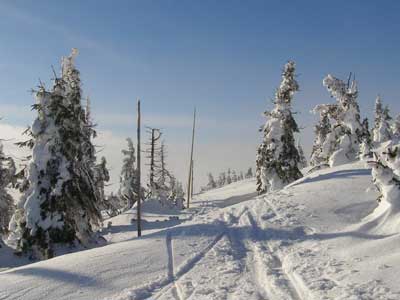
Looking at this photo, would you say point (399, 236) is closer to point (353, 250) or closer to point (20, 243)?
point (353, 250)

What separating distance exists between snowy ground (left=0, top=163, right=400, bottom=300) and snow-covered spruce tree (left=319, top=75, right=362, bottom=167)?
15.4 metres

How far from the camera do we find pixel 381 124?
183 ft

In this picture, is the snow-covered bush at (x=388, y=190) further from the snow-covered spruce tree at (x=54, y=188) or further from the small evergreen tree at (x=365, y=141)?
the small evergreen tree at (x=365, y=141)

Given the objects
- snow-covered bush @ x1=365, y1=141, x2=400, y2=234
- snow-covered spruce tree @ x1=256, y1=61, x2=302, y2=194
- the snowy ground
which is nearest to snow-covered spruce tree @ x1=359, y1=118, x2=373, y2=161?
snow-covered spruce tree @ x1=256, y1=61, x2=302, y2=194

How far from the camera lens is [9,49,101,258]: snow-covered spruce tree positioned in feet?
65.0

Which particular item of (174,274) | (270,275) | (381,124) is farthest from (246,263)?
(381,124)

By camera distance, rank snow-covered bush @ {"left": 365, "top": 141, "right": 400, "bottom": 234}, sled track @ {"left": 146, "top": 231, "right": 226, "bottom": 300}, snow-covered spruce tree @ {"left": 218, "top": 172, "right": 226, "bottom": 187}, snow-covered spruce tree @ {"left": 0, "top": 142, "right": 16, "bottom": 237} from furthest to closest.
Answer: snow-covered spruce tree @ {"left": 218, "top": 172, "right": 226, "bottom": 187}
snow-covered spruce tree @ {"left": 0, "top": 142, "right": 16, "bottom": 237}
snow-covered bush @ {"left": 365, "top": 141, "right": 400, "bottom": 234}
sled track @ {"left": 146, "top": 231, "right": 226, "bottom": 300}

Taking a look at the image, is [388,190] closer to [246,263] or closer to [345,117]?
[246,263]

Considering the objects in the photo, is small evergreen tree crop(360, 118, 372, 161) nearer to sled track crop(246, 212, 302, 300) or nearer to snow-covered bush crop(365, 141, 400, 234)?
snow-covered bush crop(365, 141, 400, 234)

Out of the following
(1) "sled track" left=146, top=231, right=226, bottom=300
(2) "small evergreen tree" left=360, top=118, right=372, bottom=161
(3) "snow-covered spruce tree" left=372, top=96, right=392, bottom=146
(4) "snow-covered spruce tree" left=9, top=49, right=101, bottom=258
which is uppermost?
(3) "snow-covered spruce tree" left=372, top=96, right=392, bottom=146

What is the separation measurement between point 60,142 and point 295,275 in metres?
15.2

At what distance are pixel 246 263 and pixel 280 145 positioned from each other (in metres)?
20.9

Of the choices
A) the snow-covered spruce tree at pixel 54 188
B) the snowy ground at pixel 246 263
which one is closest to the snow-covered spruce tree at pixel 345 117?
the snowy ground at pixel 246 263

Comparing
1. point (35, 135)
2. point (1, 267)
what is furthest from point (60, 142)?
point (1, 267)
